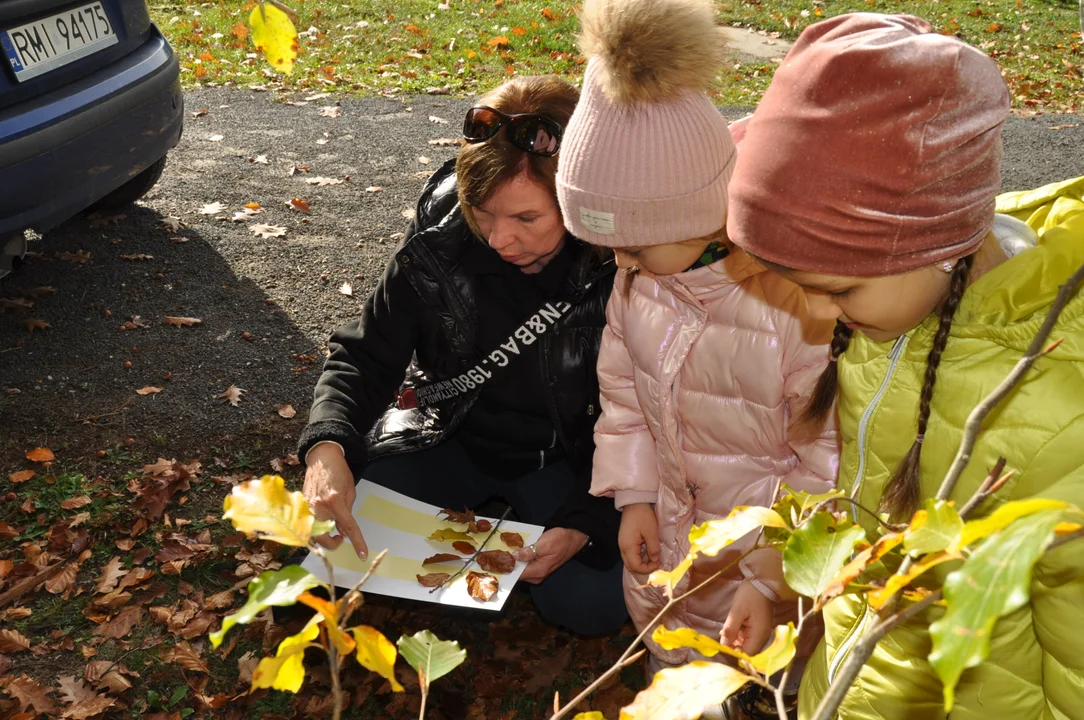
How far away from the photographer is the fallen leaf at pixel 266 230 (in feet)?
16.5

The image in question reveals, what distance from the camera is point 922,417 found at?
1540 mm

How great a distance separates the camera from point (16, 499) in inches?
125

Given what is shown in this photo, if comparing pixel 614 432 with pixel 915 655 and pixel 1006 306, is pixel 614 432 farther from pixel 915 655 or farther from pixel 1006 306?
pixel 1006 306

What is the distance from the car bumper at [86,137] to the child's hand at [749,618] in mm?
2892

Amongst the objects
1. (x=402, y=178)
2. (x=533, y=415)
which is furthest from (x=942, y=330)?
(x=402, y=178)

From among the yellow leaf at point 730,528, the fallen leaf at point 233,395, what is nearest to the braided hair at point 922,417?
the yellow leaf at point 730,528

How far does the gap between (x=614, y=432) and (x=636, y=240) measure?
63cm

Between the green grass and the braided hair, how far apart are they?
19.3 feet

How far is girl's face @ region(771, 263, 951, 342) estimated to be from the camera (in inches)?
57.1

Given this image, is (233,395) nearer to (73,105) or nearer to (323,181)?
(73,105)

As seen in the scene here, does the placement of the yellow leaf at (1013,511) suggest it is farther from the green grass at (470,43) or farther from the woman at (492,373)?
the green grass at (470,43)

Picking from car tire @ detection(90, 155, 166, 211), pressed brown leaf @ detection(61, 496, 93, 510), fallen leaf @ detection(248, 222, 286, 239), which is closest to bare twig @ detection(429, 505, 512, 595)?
pressed brown leaf @ detection(61, 496, 93, 510)

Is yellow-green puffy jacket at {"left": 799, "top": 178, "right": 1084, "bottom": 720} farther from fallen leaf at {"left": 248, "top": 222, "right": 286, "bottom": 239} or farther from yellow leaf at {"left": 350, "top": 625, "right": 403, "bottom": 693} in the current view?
fallen leaf at {"left": 248, "top": 222, "right": 286, "bottom": 239}

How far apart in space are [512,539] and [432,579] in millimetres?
250
